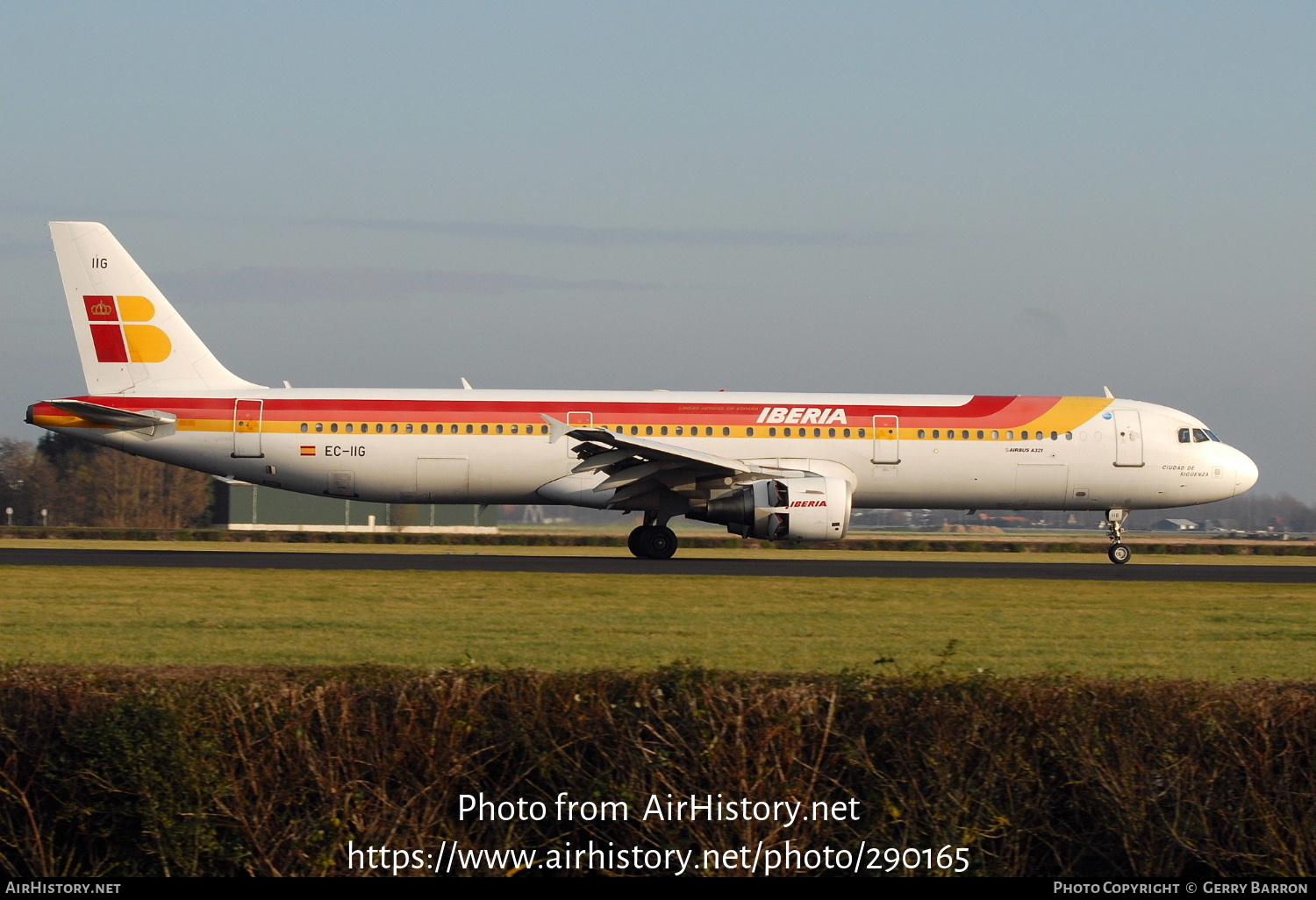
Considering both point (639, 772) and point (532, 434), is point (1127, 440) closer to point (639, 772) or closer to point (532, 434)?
point (532, 434)

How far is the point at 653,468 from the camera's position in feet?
85.4

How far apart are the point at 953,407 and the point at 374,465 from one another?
1313cm

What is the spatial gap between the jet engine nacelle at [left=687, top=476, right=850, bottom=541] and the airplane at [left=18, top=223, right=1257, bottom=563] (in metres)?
0.80

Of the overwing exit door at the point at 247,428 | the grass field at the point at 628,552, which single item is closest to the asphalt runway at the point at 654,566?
the grass field at the point at 628,552

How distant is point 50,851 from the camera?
7371 mm

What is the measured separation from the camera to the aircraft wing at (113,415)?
26.8 metres

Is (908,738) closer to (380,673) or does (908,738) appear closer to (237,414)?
(380,673)

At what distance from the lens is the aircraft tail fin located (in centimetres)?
2798

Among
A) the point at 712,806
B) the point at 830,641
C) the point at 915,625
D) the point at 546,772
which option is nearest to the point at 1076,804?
the point at 712,806

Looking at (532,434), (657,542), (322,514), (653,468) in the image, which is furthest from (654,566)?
(322,514)

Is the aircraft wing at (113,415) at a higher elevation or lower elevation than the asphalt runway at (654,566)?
higher

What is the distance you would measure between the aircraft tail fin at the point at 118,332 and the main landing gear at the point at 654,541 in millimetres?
9373

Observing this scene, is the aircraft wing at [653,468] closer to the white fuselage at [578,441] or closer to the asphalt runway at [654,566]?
the white fuselage at [578,441]

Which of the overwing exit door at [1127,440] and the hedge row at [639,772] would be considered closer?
the hedge row at [639,772]
